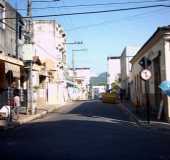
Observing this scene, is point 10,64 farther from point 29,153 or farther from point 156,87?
point 29,153

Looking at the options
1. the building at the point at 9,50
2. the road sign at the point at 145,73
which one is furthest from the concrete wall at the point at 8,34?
the road sign at the point at 145,73

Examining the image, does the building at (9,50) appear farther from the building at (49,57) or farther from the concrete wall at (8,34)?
the building at (49,57)

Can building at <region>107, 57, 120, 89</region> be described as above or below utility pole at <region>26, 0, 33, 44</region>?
above

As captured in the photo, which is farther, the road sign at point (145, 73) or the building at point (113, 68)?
the building at point (113, 68)

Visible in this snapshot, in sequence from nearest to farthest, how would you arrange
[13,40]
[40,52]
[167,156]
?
[167,156] → [13,40] → [40,52]

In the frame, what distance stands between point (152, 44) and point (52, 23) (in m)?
34.4

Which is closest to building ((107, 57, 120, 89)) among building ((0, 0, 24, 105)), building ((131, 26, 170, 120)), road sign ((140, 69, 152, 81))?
building ((0, 0, 24, 105))

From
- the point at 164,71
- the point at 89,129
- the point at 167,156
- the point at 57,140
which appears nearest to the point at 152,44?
the point at 164,71

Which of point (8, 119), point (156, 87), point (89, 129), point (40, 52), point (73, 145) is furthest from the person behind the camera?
point (40, 52)

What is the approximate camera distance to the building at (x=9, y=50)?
99.0 ft

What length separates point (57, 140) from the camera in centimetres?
1602

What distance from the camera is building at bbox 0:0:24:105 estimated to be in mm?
30166

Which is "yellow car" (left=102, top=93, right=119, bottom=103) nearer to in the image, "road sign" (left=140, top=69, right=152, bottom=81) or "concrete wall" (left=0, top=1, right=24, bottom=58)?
"concrete wall" (left=0, top=1, right=24, bottom=58)

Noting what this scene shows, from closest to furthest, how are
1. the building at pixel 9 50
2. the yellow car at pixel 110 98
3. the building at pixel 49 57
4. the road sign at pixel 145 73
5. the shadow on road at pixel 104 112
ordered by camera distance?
1. the road sign at pixel 145 73
2. the shadow on road at pixel 104 112
3. the building at pixel 9 50
4. the building at pixel 49 57
5. the yellow car at pixel 110 98
